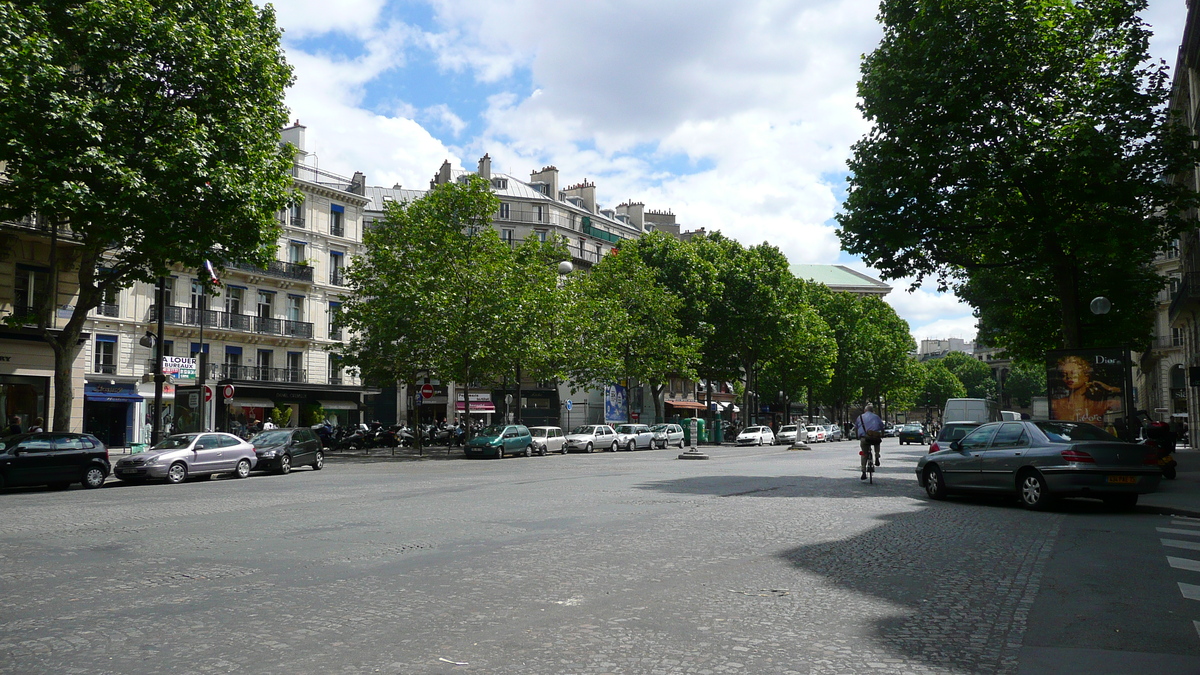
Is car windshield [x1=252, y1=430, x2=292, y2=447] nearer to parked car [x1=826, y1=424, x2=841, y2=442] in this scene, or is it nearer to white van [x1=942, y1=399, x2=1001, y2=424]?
white van [x1=942, y1=399, x2=1001, y2=424]

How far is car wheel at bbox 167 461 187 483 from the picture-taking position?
22453mm

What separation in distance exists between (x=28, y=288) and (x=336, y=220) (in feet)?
73.3

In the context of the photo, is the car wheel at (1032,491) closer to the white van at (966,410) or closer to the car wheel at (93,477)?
the car wheel at (93,477)

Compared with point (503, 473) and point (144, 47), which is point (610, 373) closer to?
point (503, 473)

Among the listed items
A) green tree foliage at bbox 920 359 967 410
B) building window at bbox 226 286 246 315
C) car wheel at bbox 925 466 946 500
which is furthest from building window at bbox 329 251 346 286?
green tree foliage at bbox 920 359 967 410

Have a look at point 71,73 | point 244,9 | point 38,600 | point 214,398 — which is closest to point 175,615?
point 38,600

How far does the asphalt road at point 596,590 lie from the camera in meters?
5.35

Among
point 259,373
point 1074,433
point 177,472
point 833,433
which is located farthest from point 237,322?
point 833,433

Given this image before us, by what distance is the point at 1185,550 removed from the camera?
32.2 feet

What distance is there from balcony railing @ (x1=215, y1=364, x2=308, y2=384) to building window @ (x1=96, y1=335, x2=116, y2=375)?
5070 millimetres

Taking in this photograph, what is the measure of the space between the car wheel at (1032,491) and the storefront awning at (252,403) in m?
38.7

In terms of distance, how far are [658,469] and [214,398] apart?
88.6 ft

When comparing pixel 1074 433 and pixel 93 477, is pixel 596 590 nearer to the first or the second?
pixel 1074 433

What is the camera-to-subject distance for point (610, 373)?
49344mm
